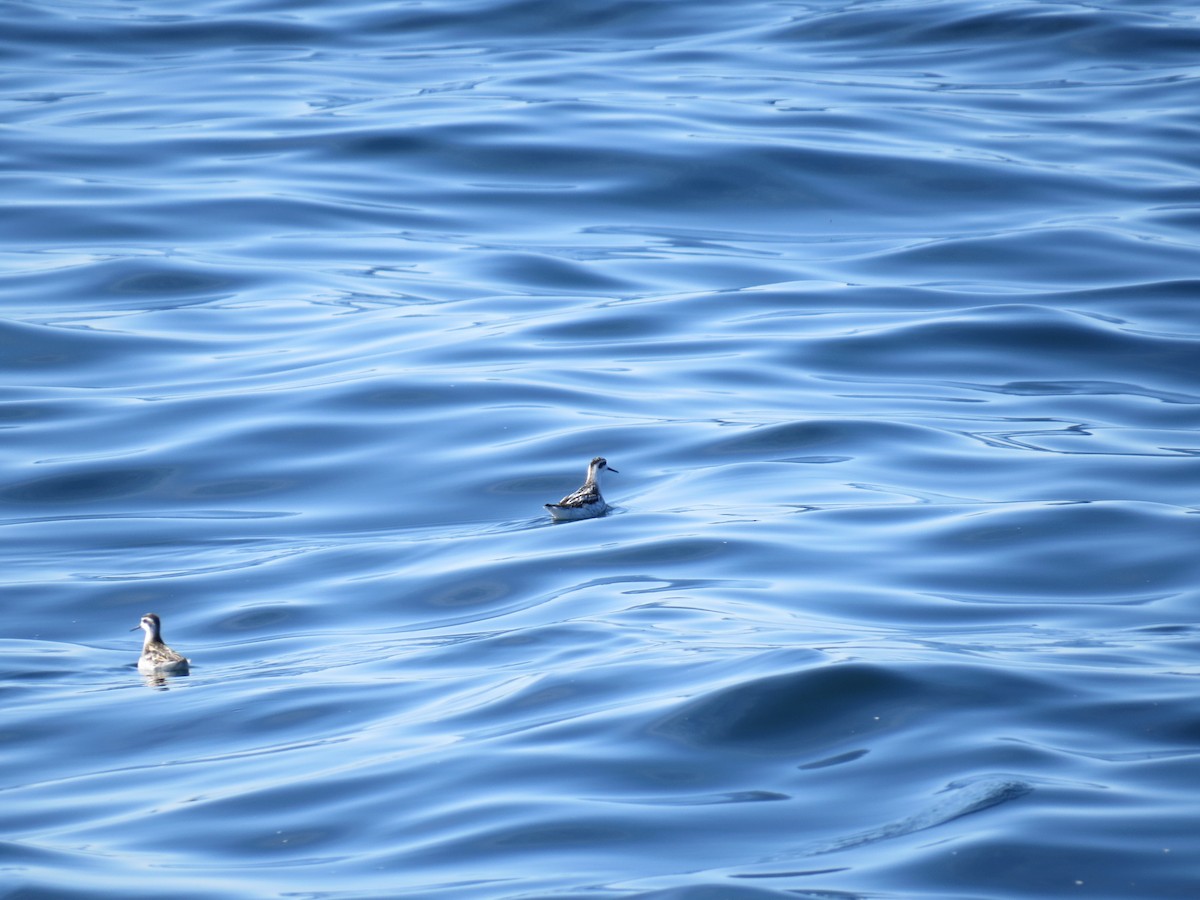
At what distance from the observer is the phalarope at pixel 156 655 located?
1083 cm

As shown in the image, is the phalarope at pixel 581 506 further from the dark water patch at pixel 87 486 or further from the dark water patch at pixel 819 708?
the dark water patch at pixel 819 708

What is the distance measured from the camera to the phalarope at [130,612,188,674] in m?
10.8

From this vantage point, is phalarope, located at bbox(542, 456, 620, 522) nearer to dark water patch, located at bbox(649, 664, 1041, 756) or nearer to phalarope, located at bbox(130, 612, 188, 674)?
phalarope, located at bbox(130, 612, 188, 674)

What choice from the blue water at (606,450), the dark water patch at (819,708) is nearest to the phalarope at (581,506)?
the blue water at (606,450)

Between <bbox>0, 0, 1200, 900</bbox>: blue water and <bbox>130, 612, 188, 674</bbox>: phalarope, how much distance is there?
0.17 m

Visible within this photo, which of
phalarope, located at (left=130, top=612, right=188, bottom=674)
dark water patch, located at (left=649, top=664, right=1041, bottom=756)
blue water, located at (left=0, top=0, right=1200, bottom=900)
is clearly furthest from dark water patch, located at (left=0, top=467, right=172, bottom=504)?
dark water patch, located at (left=649, top=664, right=1041, bottom=756)

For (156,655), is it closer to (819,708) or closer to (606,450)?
(819,708)

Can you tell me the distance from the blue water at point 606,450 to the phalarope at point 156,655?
169 millimetres

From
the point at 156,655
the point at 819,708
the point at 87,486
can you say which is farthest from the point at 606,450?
the point at 819,708

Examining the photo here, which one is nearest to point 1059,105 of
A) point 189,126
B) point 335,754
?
point 189,126

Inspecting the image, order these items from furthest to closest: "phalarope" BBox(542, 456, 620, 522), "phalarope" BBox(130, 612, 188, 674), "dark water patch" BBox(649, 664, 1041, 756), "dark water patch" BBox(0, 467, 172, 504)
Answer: "dark water patch" BBox(0, 467, 172, 504)
"phalarope" BBox(542, 456, 620, 522)
"phalarope" BBox(130, 612, 188, 674)
"dark water patch" BBox(649, 664, 1041, 756)

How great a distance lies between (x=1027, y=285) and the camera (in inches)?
840

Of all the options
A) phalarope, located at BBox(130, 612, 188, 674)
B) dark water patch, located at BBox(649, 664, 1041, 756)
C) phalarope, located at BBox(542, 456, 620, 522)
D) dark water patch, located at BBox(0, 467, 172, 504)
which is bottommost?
dark water patch, located at BBox(649, 664, 1041, 756)

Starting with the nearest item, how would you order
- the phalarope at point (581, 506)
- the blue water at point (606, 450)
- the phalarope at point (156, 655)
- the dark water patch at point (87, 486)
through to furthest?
the blue water at point (606, 450) → the phalarope at point (156, 655) → the phalarope at point (581, 506) → the dark water patch at point (87, 486)
